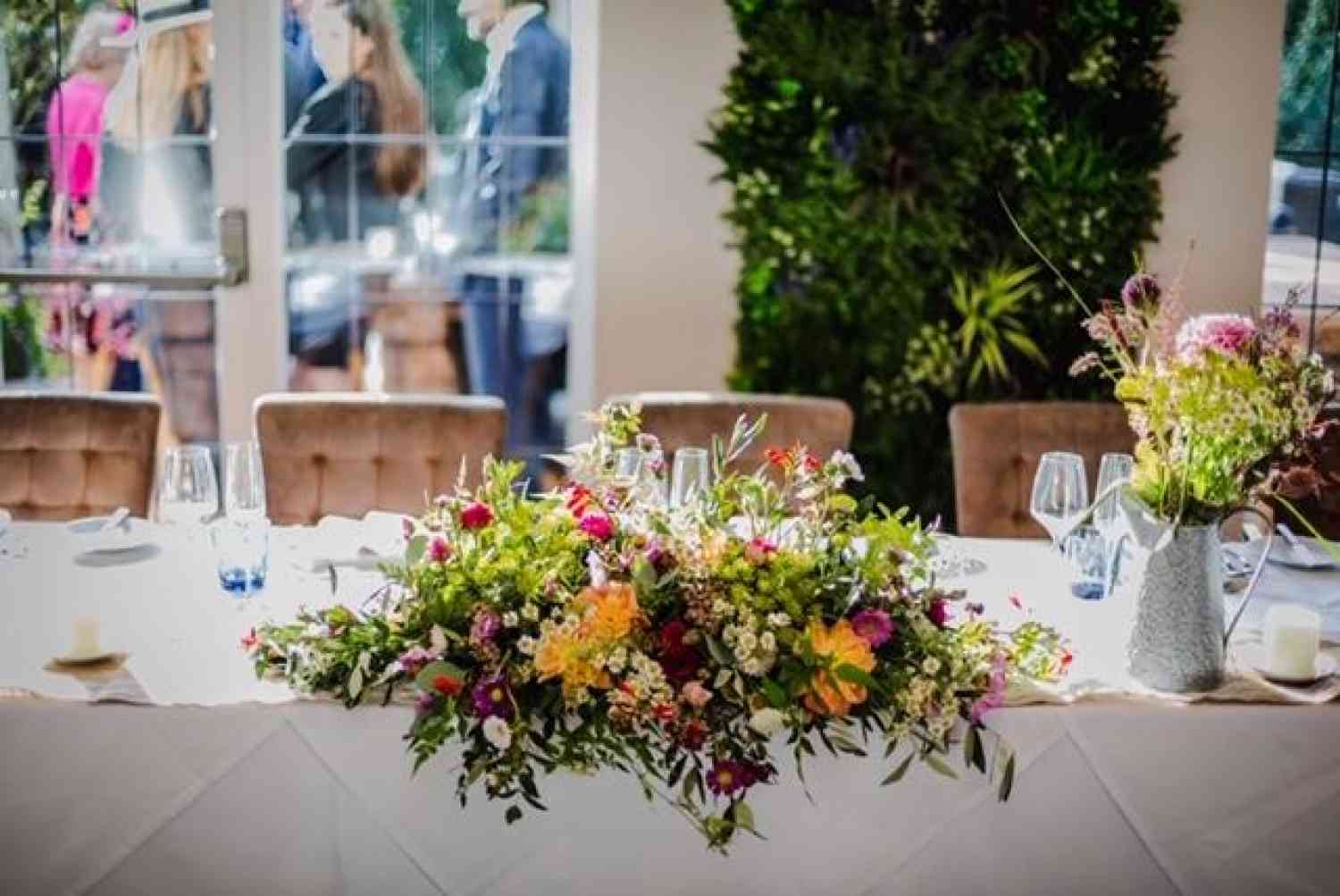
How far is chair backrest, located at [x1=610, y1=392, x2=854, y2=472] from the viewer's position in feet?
10.2

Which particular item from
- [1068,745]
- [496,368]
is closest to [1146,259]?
[496,368]

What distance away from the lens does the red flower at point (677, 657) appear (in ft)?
6.07

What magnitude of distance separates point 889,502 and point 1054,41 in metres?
1.11

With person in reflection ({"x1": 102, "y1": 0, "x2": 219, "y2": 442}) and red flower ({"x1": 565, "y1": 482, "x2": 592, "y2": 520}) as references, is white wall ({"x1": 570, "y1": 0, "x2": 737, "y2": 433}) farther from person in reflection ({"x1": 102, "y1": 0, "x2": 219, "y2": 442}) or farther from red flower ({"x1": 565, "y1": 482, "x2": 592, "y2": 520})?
red flower ({"x1": 565, "y1": 482, "x2": 592, "y2": 520})

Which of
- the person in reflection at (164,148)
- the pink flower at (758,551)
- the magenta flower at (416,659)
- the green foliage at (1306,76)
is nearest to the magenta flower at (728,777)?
the pink flower at (758,551)

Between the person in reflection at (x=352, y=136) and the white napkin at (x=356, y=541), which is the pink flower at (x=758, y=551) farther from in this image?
the person in reflection at (x=352, y=136)

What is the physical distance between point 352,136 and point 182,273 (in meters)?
0.52

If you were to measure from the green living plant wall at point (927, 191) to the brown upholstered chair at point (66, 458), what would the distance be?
145 centimetres

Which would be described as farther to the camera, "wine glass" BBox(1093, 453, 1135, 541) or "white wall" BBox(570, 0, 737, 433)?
"white wall" BBox(570, 0, 737, 433)

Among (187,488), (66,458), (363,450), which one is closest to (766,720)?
(187,488)

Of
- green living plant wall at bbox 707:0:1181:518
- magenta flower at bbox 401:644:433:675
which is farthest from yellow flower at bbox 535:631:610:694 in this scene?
green living plant wall at bbox 707:0:1181:518

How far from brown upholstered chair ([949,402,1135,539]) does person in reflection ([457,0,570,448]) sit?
4.58ft

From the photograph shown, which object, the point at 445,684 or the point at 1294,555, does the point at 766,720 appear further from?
the point at 1294,555

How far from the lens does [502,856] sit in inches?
77.3
